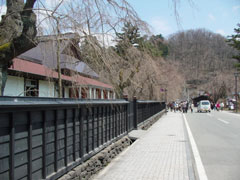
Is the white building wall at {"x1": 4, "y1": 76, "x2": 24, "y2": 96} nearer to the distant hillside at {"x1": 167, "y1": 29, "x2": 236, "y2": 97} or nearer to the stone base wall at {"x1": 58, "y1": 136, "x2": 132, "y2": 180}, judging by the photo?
the stone base wall at {"x1": 58, "y1": 136, "x2": 132, "y2": 180}

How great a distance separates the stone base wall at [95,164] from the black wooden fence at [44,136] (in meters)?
0.13

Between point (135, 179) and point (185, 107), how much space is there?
133ft

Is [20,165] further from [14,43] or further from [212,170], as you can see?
[212,170]

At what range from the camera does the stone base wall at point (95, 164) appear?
5.42 m

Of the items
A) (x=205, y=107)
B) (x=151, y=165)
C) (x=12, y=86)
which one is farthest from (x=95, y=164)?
(x=205, y=107)

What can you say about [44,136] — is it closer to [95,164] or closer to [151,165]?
[95,164]

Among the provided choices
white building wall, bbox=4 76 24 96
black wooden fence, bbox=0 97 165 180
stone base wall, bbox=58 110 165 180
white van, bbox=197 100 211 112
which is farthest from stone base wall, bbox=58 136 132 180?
white van, bbox=197 100 211 112

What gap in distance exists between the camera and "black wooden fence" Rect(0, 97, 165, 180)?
3377mm

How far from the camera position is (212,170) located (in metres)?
6.77

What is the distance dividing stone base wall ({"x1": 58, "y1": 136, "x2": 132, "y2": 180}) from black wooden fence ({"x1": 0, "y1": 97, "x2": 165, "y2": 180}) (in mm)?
126

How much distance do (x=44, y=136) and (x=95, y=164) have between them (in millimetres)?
2824

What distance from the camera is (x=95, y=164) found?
6.77m

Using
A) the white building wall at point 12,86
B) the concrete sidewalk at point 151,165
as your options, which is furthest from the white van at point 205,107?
the concrete sidewalk at point 151,165

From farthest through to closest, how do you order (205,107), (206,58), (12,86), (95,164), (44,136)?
(206,58), (205,107), (12,86), (95,164), (44,136)
